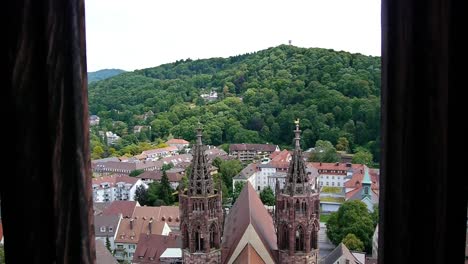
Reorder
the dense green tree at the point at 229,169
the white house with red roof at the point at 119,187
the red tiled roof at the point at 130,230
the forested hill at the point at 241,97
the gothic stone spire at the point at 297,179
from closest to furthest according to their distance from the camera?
Answer: 1. the forested hill at the point at 241,97
2. the white house with red roof at the point at 119,187
3. the gothic stone spire at the point at 297,179
4. the red tiled roof at the point at 130,230
5. the dense green tree at the point at 229,169

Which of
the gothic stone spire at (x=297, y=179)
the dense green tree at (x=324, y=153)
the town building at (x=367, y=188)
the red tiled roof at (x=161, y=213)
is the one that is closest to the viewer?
the town building at (x=367, y=188)

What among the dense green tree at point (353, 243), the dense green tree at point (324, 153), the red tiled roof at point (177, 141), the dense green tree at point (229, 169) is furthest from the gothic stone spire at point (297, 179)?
the red tiled roof at point (177, 141)

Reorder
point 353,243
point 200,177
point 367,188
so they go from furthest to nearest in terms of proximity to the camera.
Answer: point 200,177, point 353,243, point 367,188

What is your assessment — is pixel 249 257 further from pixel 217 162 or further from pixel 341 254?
pixel 217 162

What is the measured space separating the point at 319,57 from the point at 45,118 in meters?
7.56

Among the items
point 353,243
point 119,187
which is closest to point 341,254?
point 353,243

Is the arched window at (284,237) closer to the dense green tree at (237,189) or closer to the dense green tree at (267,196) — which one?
the dense green tree at (237,189)

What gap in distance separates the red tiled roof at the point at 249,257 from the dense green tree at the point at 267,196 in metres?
3.27

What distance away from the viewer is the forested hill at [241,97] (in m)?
7.81

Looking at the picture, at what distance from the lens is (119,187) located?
14273 millimetres

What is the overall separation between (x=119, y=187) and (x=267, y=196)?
5.67 meters

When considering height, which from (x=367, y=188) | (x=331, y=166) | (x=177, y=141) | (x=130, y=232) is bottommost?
(x=130, y=232)

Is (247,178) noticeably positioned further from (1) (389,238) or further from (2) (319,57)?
(1) (389,238)

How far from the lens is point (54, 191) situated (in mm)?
780
